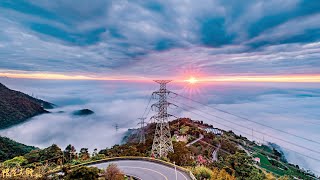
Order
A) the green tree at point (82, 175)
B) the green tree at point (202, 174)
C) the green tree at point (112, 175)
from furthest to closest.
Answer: the green tree at point (202, 174), the green tree at point (112, 175), the green tree at point (82, 175)

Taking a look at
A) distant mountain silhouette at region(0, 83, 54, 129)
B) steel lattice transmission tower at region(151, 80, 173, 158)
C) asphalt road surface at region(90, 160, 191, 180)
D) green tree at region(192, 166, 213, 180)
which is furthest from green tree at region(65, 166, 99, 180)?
distant mountain silhouette at region(0, 83, 54, 129)

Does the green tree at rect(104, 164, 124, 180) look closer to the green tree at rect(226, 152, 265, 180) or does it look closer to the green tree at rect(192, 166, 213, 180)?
the green tree at rect(192, 166, 213, 180)

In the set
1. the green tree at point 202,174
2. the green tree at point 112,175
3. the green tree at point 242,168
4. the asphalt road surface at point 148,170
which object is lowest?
the green tree at point 242,168

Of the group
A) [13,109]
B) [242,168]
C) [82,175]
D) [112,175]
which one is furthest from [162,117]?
[13,109]

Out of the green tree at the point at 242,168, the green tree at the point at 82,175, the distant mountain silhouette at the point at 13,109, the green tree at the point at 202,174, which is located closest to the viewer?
the green tree at the point at 82,175

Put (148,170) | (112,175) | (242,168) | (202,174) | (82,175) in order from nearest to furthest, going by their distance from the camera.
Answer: (82,175) < (112,175) < (202,174) < (148,170) < (242,168)

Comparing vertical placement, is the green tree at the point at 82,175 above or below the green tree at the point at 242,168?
above

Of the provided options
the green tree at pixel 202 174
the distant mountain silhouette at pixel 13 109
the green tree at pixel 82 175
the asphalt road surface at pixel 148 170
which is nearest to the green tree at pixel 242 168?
the green tree at pixel 202 174

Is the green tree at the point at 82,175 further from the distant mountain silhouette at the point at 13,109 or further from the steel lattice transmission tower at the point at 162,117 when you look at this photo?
the distant mountain silhouette at the point at 13,109

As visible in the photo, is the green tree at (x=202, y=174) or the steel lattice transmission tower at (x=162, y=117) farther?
the steel lattice transmission tower at (x=162, y=117)

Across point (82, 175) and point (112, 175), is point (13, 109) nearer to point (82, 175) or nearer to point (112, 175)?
point (112, 175)
